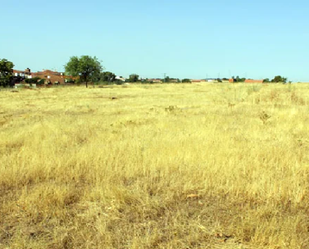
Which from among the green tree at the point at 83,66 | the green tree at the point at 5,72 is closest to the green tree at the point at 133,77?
the green tree at the point at 83,66

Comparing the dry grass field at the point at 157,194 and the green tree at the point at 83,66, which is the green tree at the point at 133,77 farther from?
the dry grass field at the point at 157,194

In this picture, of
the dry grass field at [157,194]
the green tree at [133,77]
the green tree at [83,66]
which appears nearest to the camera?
the dry grass field at [157,194]

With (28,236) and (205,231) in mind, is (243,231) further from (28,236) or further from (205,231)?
(28,236)

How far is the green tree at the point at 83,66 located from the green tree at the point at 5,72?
441 inches

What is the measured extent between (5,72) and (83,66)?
15722 millimetres

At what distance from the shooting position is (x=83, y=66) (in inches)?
2073

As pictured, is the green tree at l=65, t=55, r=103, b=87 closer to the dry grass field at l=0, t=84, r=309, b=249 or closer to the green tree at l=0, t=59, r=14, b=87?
the green tree at l=0, t=59, r=14, b=87

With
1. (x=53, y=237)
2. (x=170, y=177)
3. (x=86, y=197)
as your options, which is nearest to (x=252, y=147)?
(x=170, y=177)

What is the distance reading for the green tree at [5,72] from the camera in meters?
53.3

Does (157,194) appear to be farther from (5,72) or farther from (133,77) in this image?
(133,77)

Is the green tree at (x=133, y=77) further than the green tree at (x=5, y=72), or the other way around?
the green tree at (x=133, y=77)

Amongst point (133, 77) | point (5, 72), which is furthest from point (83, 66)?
point (133, 77)

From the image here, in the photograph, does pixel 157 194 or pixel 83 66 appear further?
pixel 83 66

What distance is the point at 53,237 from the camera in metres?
2.78
